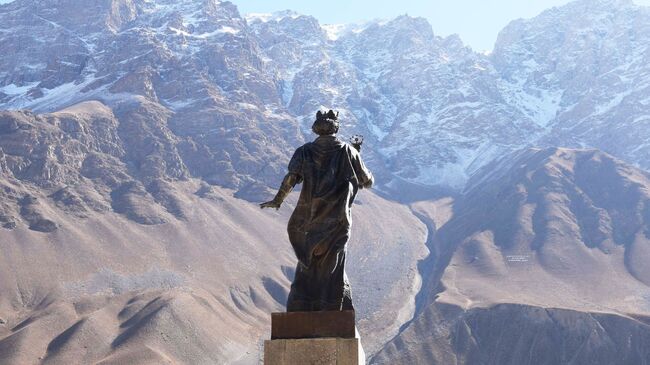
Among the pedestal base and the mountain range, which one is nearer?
the pedestal base

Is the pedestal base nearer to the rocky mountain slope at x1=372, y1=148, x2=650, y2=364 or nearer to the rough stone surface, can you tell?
the rough stone surface

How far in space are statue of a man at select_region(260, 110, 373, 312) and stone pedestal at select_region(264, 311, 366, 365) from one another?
0.82 ft

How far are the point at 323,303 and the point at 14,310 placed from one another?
12659cm

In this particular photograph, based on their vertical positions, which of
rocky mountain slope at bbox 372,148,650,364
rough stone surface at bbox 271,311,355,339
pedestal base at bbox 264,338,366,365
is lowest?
rocky mountain slope at bbox 372,148,650,364

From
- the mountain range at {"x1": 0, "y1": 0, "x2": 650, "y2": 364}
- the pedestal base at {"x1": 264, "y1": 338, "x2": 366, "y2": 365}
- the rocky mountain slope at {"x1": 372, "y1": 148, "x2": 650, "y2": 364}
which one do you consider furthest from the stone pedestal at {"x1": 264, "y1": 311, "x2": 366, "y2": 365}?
the rocky mountain slope at {"x1": 372, "y1": 148, "x2": 650, "y2": 364}

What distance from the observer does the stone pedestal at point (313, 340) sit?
9.53m

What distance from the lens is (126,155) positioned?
192 m

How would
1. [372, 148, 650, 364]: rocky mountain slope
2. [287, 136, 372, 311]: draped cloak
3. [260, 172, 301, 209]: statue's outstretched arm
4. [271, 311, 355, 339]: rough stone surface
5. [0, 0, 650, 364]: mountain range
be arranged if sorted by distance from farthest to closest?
[372, 148, 650, 364]: rocky mountain slope → [0, 0, 650, 364]: mountain range → [260, 172, 301, 209]: statue's outstretched arm → [287, 136, 372, 311]: draped cloak → [271, 311, 355, 339]: rough stone surface

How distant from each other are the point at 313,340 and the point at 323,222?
4.62ft

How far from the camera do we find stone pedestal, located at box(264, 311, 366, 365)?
31.3ft

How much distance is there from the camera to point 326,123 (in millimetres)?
11094

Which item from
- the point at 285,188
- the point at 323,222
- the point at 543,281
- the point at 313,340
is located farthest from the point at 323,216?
the point at 543,281

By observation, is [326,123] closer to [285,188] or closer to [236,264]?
[285,188]

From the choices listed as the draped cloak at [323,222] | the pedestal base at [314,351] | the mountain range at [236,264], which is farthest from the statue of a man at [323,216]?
the mountain range at [236,264]
